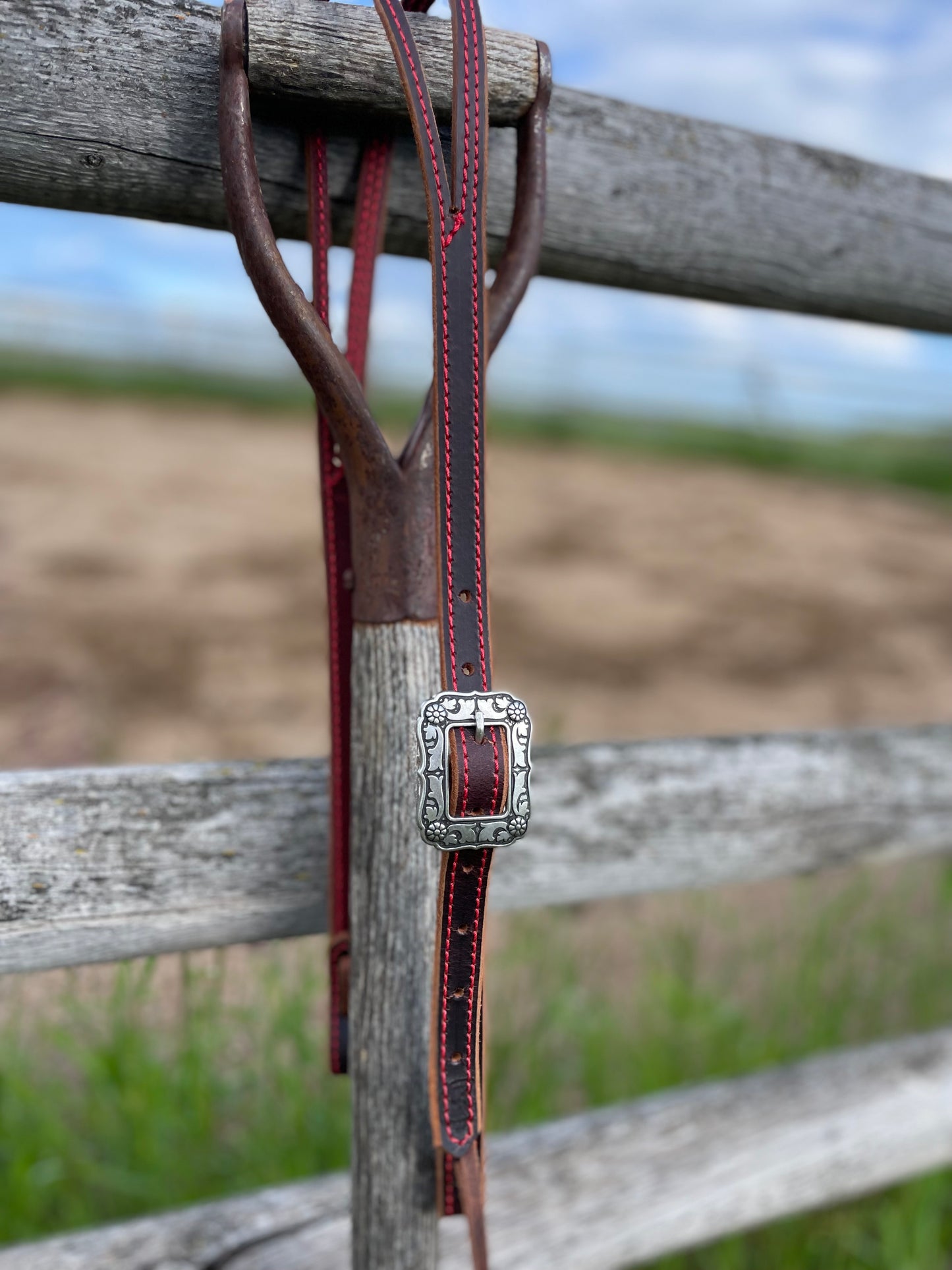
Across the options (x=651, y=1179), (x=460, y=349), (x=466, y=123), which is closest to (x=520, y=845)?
(x=651, y=1179)

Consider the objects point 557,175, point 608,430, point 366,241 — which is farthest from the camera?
point 608,430

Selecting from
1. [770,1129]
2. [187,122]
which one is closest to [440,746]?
[187,122]

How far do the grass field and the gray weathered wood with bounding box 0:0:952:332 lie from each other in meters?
0.79

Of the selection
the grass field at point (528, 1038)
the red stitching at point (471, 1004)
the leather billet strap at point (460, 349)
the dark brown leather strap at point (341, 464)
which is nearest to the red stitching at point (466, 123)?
the leather billet strap at point (460, 349)

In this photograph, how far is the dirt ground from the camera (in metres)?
3.17

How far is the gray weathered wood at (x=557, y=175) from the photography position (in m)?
0.69

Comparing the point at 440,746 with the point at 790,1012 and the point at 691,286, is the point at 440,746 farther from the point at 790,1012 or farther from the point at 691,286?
the point at 790,1012

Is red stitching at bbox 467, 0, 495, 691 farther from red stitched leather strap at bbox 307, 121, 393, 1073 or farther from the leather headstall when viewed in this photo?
red stitched leather strap at bbox 307, 121, 393, 1073

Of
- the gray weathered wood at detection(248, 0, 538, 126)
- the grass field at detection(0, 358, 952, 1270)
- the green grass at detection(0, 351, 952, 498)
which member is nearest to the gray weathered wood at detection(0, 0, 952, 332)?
the gray weathered wood at detection(248, 0, 538, 126)

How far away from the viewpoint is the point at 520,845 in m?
1.03

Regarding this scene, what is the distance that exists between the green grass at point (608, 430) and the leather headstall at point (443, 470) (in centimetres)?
643

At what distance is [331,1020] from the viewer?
83 cm

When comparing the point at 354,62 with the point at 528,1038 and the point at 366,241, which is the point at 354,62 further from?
the point at 528,1038

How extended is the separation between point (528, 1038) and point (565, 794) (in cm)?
76
